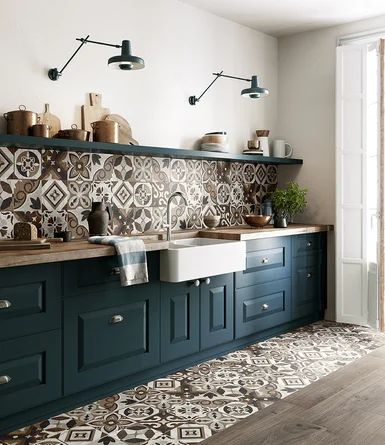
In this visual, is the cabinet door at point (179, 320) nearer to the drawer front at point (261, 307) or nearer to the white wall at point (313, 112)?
the drawer front at point (261, 307)

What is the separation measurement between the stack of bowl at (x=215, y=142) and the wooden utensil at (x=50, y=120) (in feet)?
4.50

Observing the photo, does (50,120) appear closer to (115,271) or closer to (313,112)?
(115,271)

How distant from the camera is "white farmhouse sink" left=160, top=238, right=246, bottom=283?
3.36m

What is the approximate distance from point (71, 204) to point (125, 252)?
81cm

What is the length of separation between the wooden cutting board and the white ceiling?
1.29 metres

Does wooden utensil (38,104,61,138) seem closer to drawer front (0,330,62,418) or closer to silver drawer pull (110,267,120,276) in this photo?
silver drawer pull (110,267,120,276)

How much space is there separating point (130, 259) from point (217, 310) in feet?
3.29

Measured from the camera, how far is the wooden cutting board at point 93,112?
3752mm

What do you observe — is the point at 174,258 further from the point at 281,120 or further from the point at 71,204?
the point at 281,120

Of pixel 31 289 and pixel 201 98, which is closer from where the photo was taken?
pixel 31 289

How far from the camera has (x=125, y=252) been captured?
10.1 ft

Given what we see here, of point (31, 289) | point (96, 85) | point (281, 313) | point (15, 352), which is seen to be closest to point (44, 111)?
point (96, 85)

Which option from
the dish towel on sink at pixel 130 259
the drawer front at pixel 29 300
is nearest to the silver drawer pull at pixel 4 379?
the drawer front at pixel 29 300

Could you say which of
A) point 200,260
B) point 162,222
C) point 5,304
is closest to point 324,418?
point 5,304
